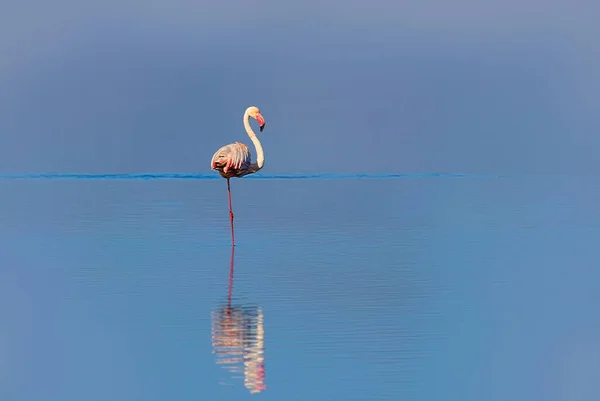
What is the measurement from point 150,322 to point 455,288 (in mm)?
2748

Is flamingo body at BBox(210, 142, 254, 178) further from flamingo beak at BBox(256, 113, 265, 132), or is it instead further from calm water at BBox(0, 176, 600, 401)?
calm water at BBox(0, 176, 600, 401)

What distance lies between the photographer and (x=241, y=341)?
24.9ft

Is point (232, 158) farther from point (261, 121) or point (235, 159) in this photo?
point (261, 121)

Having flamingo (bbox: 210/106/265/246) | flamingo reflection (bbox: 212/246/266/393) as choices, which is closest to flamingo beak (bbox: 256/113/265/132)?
flamingo (bbox: 210/106/265/246)

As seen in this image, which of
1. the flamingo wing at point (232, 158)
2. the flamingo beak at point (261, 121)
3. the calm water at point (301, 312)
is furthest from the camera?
the flamingo beak at point (261, 121)

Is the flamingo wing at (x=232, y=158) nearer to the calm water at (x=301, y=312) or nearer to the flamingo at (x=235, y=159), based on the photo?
the flamingo at (x=235, y=159)

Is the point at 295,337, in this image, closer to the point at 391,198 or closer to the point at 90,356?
the point at 90,356

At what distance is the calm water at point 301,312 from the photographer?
6617 millimetres

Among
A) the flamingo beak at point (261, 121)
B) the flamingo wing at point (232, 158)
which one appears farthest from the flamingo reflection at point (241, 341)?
the flamingo beak at point (261, 121)

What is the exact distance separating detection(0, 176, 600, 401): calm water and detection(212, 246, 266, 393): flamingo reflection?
0.02m

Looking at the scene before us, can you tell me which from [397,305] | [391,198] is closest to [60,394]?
[397,305]

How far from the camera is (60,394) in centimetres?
636

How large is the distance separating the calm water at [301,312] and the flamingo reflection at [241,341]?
17 mm

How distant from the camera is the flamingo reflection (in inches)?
265
